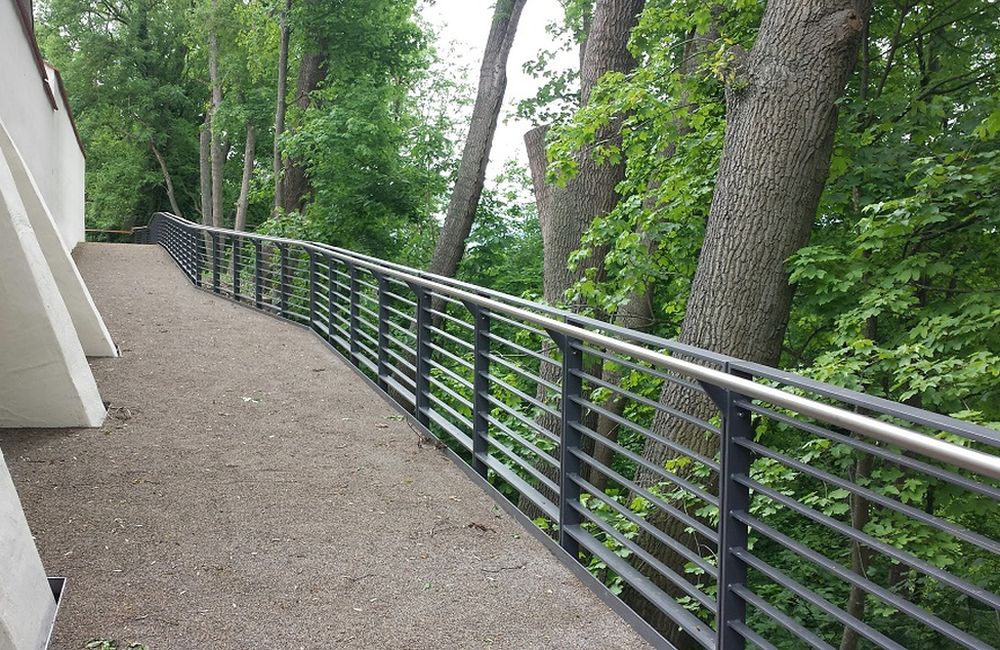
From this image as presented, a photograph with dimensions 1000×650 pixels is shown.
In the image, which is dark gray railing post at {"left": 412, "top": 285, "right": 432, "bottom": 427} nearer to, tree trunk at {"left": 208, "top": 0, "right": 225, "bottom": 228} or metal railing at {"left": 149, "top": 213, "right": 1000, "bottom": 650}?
metal railing at {"left": 149, "top": 213, "right": 1000, "bottom": 650}

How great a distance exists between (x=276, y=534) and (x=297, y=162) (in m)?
17.1

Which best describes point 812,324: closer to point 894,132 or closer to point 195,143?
point 894,132

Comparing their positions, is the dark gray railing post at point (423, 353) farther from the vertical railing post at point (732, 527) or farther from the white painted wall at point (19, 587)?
the vertical railing post at point (732, 527)

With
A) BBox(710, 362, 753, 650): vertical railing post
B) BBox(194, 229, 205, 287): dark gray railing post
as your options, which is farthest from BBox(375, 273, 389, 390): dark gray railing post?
BBox(194, 229, 205, 287): dark gray railing post

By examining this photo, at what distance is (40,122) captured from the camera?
60.1ft

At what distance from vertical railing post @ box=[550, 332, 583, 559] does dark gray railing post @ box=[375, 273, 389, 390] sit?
3.78 m

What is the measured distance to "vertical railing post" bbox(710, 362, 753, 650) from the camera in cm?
307

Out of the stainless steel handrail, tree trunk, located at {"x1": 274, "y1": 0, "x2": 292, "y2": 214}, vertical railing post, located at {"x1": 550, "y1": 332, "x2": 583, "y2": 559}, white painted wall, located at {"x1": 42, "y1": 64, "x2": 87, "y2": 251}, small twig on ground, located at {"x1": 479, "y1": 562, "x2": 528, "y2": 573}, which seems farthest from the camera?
white painted wall, located at {"x1": 42, "y1": 64, "x2": 87, "y2": 251}

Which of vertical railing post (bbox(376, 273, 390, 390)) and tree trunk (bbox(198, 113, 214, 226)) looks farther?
tree trunk (bbox(198, 113, 214, 226))

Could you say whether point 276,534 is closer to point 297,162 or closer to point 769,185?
point 769,185

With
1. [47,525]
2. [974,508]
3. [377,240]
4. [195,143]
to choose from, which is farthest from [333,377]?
[195,143]

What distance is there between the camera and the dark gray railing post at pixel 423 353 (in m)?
6.72

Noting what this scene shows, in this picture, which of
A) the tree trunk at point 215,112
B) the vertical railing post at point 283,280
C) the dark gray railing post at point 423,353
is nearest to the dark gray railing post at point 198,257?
the vertical railing post at point 283,280

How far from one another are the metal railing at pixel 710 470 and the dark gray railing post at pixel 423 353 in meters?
0.01
